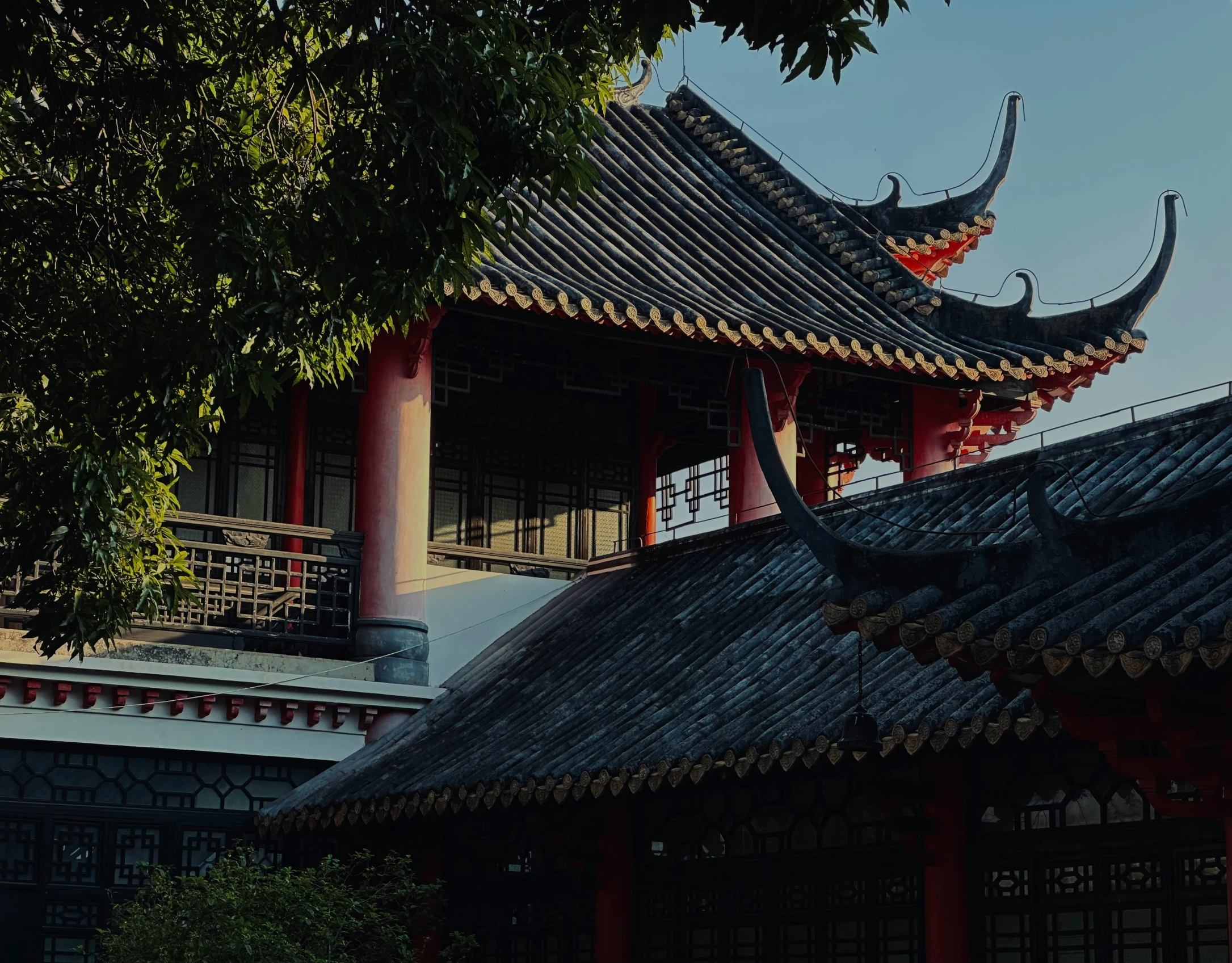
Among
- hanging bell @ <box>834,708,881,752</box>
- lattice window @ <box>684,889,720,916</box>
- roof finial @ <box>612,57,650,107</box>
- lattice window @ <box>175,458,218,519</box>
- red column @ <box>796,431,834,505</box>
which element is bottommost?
lattice window @ <box>684,889,720,916</box>

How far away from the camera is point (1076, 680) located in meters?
6.97

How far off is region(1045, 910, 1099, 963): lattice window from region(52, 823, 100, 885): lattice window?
6.65m

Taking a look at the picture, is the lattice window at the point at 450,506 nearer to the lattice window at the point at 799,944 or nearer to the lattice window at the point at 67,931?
the lattice window at the point at 67,931

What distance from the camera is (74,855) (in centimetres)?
1289

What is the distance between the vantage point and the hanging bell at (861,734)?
8.53 metres

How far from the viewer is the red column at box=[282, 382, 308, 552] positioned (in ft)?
50.8

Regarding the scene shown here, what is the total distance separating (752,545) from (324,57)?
6.53 meters

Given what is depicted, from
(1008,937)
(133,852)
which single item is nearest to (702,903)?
(1008,937)

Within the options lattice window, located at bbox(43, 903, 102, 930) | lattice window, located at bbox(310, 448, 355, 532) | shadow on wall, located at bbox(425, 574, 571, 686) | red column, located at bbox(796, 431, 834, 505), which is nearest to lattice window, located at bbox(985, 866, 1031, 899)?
shadow on wall, located at bbox(425, 574, 571, 686)

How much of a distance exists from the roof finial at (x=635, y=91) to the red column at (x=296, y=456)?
5.10 meters

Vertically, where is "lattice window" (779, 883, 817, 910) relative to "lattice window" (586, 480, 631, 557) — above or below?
below

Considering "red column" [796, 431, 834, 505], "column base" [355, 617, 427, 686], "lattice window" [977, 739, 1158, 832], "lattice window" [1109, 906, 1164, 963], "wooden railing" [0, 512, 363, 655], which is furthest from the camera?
"red column" [796, 431, 834, 505]

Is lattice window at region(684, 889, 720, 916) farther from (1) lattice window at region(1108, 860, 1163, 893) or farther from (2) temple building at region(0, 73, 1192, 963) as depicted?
(1) lattice window at region(1108, 860, 1163, 893)

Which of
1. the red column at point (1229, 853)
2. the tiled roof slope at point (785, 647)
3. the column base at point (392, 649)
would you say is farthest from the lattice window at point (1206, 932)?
the column base at point (392, 649)
